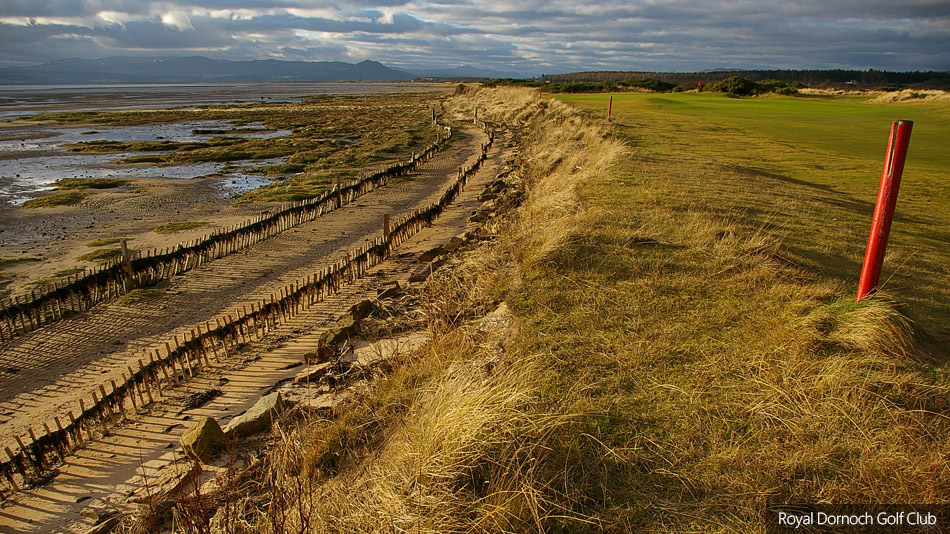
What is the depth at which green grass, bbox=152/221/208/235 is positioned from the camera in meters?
13.8

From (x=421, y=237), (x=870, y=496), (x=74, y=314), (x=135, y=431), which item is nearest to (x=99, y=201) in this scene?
(x=74, y=314)

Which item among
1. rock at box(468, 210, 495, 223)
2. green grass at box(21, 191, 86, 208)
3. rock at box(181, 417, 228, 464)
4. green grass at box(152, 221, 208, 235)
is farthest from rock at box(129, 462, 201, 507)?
green grass at box(21, 191, 86, 208)

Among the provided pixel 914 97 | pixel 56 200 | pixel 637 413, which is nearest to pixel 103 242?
pixel 56 200

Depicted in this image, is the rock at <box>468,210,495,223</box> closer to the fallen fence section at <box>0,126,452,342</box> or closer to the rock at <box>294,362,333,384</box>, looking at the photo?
the fallen fence section at <box>0,126,452,342</box>

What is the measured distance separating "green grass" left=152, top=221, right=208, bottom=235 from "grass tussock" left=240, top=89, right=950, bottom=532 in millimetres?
10964

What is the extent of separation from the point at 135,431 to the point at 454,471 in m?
4.50

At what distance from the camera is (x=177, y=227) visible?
1409cm

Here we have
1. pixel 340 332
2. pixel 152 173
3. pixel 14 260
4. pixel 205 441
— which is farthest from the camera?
pixel 152 173

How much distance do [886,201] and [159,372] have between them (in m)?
8.01

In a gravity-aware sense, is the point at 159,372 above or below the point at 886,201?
below

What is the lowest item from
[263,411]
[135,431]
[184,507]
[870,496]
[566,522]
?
[135,431]

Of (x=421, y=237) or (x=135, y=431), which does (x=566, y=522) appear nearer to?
(x=135, y=431)

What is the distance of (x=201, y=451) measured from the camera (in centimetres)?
484

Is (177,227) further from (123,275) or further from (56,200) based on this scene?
(56,200)
